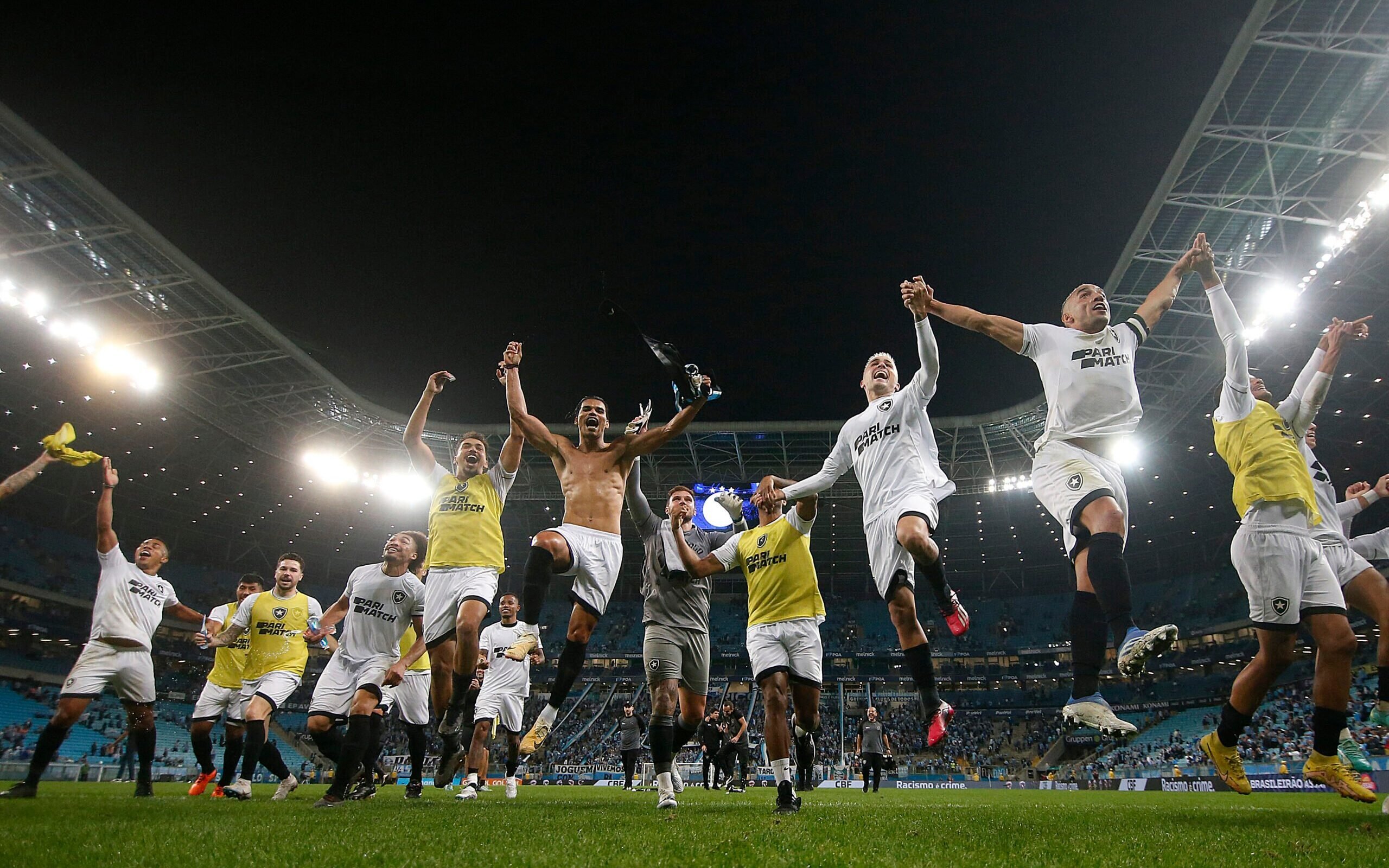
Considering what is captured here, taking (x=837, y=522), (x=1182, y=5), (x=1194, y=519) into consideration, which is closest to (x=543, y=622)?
(x=837, y=522)

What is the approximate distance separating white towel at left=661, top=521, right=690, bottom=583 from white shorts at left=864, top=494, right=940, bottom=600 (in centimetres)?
187

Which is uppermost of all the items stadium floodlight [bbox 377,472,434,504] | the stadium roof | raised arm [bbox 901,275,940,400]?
the stadium roof

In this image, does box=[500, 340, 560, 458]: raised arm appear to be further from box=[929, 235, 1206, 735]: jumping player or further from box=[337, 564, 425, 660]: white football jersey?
box=[929, 235, 1206, 735]: jumping player

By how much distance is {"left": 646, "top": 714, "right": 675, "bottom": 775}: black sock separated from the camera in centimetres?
696

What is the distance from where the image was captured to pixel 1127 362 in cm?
546

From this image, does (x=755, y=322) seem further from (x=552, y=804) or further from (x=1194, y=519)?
(x=1194, y=519)

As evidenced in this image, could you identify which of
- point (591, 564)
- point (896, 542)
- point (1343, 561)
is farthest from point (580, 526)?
point (1343, 561)

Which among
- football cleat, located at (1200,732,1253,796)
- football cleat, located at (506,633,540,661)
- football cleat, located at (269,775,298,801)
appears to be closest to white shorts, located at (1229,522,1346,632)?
football cleat, located at (1200,732,1253,796)

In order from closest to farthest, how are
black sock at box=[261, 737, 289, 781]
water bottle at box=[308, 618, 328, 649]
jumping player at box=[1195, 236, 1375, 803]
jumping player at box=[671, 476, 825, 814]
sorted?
jumping player at box=[1195, 236, 1375, 803] < jumping player at box=[671, 476, 825, 814] < water bottle at box=[308, 618, 328, 649] < black sock at box=[261, 737, 289, 781]

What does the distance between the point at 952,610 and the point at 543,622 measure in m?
48.5

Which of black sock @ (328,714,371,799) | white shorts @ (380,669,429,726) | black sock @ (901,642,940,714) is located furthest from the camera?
white shorts @ (380,669,429,726)

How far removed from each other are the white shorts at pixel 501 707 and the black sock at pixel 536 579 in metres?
5.33

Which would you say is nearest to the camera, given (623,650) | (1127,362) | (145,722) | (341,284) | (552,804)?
(1127,362)

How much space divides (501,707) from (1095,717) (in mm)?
8918
